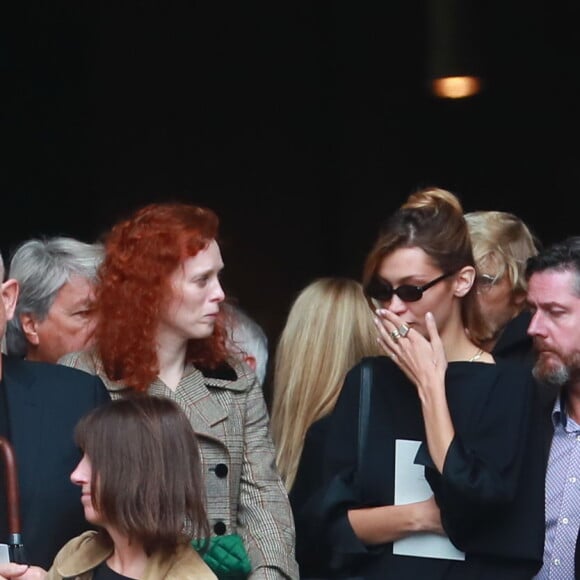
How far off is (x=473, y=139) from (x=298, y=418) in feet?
13.4

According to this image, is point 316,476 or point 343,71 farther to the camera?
point 343,71

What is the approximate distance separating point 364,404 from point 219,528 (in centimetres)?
51

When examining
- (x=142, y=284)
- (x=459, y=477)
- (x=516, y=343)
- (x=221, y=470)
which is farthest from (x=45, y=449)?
(x=516, y=343)

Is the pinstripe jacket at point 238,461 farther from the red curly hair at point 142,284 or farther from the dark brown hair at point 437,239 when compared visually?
the dark brown hair at point 437,239

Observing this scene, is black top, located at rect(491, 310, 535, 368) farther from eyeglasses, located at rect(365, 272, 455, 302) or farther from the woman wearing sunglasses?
eyeglasses, located at rect(365, 272, 455, 302)

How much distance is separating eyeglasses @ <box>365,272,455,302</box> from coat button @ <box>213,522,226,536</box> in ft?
2.49

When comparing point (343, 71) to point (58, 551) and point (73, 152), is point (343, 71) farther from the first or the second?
point (58, 551)

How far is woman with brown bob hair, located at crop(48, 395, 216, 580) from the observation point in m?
3.49

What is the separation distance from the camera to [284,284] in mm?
8609

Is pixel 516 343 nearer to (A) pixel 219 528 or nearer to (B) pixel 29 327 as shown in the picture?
(A) pixel 219 528

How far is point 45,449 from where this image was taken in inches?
151

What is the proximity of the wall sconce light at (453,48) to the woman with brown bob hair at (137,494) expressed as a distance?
4040 mm

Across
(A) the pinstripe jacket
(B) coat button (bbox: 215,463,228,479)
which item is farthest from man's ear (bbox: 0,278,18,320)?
(B) coat button (bbox: 215,463,228,479)

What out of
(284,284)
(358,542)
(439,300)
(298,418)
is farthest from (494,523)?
(284,284)
